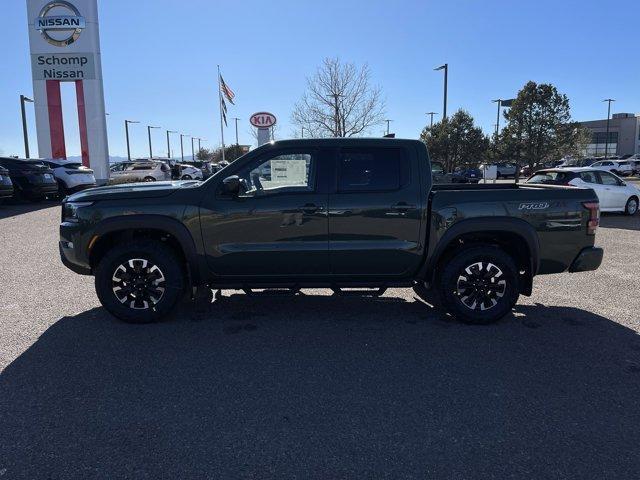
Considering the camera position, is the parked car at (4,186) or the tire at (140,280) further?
the parked car at (4,186)

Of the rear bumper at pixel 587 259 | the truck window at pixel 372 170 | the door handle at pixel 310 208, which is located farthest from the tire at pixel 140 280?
the rear bumper at pixel 587 259

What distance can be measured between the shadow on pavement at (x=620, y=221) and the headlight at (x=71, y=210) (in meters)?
11.9

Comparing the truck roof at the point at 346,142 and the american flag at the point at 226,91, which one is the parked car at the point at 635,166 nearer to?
the american flag at the point at 226,91

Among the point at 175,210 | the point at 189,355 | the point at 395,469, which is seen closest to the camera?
the point at 395,469

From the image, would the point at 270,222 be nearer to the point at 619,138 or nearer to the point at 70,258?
the point at 70,258

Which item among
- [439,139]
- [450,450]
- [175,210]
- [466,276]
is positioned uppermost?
[439,139]

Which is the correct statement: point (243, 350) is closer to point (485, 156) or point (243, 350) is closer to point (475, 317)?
point (475, 317)

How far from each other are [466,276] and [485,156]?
107ft

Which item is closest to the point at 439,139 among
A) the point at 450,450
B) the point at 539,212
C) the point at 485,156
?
the point at 485,156

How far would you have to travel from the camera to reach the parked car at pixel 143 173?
88.6 ft

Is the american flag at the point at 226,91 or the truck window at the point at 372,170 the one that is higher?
the american flag at the point at 226,91

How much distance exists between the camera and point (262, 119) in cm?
1625

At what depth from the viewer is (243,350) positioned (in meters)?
4.42

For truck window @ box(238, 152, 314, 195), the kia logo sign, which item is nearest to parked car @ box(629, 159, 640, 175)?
the kia logo sign
